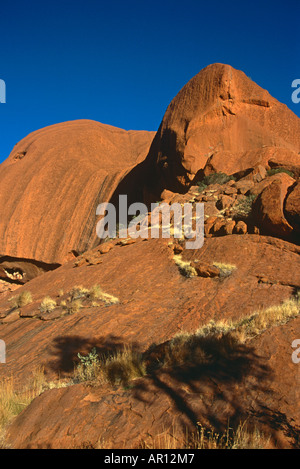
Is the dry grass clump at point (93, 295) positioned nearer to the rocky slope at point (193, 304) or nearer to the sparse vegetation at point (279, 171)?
the rocky slope at point (193, 304)

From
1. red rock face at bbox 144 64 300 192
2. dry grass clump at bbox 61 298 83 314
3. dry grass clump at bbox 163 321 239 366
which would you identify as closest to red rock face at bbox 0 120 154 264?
red rock face at bbox 144 64 300 192

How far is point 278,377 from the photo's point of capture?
2.84m

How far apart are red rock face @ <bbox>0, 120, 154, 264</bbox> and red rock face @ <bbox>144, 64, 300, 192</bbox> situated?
6320 mm

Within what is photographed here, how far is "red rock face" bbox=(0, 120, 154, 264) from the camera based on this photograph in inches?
722

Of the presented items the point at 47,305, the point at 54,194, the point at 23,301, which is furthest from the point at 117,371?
the point at 54,194

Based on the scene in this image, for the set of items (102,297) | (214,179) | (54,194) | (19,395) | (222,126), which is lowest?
(19,395)

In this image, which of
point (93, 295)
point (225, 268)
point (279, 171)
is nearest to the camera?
point (225, 268)

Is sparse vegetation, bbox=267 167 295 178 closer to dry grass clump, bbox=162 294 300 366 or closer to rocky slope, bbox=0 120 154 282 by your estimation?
dry grass clump, bbox=162 294 300 366

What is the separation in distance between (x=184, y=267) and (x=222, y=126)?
904cm

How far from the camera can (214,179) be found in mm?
12703

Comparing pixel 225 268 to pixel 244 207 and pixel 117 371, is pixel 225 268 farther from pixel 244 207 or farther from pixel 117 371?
pixel 117 371
